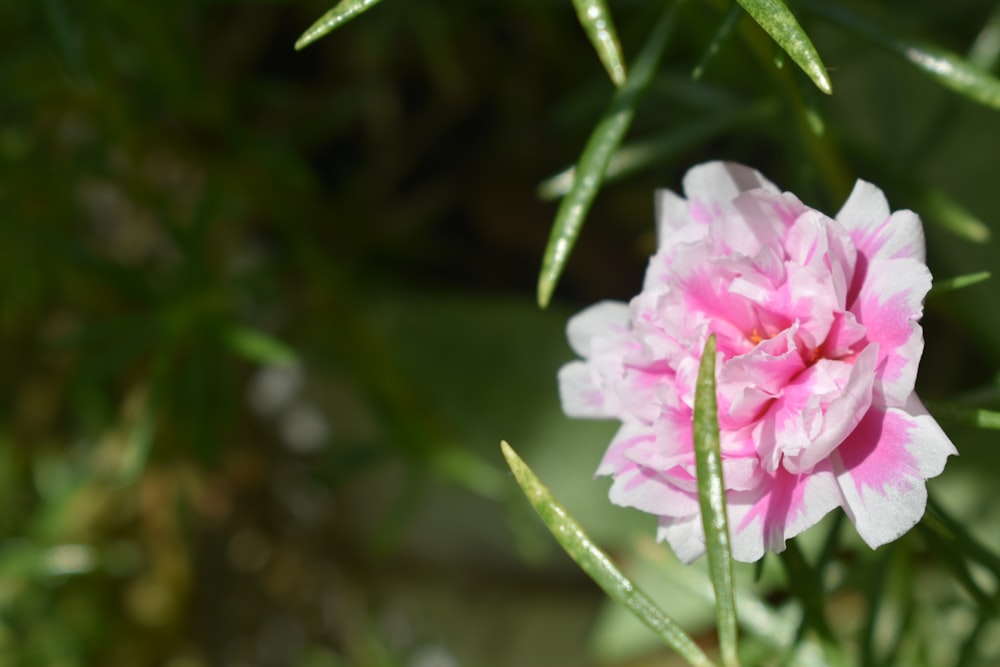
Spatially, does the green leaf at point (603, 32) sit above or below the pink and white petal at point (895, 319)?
above

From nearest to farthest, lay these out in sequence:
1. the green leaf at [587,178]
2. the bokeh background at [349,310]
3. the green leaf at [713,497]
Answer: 1. the green leaf at [713,497]
2. the green leaf at [587,178]
3. the bokeh background at [349,310]

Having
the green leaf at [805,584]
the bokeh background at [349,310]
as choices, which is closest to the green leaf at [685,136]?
the bokeh background at [349,310]

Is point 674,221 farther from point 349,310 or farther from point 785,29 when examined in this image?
point 349,310

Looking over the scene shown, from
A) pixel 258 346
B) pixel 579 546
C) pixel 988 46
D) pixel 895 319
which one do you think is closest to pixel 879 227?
pixel 895 319

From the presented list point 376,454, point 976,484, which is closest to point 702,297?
point 976,484

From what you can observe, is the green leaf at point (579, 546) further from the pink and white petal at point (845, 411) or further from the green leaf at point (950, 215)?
the green leaf at point (950, 215)

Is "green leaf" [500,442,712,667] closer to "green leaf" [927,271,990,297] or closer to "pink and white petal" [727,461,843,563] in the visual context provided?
"pink and white petal" [727,461,843,563]

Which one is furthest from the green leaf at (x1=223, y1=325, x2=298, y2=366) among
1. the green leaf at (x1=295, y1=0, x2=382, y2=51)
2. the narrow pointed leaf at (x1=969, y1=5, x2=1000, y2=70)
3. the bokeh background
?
the narrow pointed leaf at (x1=969, y1=5, x2=1000, y2=70)
